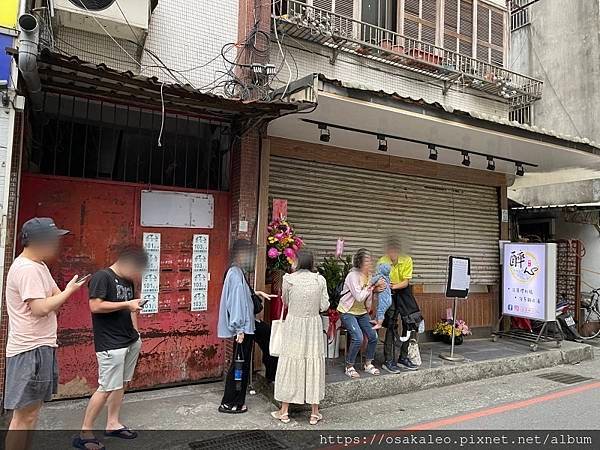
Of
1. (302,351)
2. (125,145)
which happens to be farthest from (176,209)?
(302,351)

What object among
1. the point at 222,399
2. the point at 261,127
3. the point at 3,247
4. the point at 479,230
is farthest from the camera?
the point at 479,230

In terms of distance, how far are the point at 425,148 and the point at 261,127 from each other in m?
3.16

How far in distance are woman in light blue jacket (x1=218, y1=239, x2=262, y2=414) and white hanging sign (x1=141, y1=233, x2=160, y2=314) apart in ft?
4.14

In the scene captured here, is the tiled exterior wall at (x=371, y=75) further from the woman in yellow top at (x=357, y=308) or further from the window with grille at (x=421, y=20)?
the woman in yellow top at (x=357, y=308)

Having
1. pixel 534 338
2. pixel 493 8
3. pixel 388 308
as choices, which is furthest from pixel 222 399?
pixel 493 8

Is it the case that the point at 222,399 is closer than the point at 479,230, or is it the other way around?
the point at 222,399

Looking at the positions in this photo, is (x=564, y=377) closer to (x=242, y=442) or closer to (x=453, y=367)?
(x=453, y=367)

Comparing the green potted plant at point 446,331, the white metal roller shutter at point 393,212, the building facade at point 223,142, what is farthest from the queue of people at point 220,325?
the green potted plant at point 446,331

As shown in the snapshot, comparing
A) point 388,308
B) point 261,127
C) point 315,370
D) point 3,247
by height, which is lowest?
point 315,370

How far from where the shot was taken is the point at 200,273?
653 cm

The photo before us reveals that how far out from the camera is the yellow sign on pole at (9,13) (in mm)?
4770

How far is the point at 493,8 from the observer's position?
1049 cm

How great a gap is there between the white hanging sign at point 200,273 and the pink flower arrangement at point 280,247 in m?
0.90

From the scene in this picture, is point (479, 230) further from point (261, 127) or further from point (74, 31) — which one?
point (74, 31)
